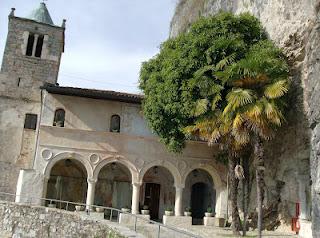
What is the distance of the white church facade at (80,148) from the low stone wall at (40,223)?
1.54 m

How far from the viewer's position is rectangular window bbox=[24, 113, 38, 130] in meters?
28.5

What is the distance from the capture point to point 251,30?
73.1 ft

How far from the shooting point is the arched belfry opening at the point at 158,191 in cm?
2731

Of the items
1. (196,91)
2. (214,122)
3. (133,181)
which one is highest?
(196,91)

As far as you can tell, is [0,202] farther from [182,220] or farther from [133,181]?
[182,220]

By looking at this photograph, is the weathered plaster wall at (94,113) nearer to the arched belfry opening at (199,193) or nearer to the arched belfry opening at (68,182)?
the arched belfry opening at (68,182)

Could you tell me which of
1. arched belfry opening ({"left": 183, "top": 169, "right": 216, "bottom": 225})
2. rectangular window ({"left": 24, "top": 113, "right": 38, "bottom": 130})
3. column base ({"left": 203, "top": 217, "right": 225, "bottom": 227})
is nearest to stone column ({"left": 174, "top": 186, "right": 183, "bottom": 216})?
column base ({"left": 203, "top": 217, "right": 225, "bottom": 227})

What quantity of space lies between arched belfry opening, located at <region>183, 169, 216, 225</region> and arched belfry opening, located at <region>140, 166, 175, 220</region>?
1121 mm

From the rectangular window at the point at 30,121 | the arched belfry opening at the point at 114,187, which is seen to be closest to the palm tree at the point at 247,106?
the arched belfry opening at the point at 114,187

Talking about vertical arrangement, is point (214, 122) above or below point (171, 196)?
above

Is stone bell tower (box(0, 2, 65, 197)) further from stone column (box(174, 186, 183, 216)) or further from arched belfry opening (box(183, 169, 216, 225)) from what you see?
arched belfry opening (box(183, 169, 216, 225))

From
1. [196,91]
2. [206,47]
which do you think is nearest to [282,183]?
[196,91]

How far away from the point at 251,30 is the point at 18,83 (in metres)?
17.4

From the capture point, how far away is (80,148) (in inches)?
946
